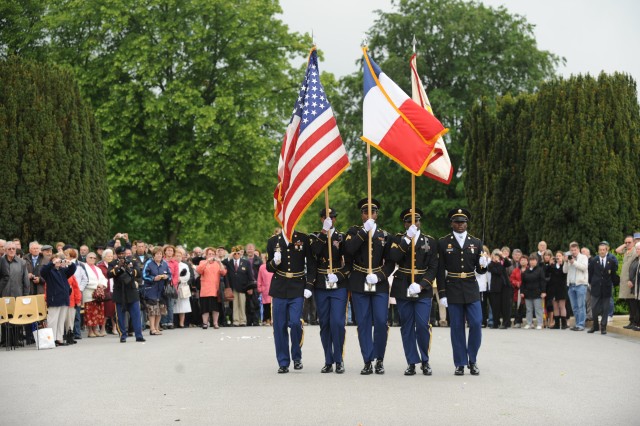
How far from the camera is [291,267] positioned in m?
14.9

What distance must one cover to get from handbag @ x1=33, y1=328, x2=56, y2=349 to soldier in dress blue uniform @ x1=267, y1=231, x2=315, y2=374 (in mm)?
6831

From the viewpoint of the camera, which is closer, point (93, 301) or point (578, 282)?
point (93, 301)

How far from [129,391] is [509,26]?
4047 centimetres

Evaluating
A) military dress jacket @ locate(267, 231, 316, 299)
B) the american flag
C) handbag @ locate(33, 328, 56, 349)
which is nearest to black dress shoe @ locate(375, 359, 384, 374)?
military dress jacket @ locate(267, 231, 316, 299)

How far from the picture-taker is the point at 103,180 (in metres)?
34.8

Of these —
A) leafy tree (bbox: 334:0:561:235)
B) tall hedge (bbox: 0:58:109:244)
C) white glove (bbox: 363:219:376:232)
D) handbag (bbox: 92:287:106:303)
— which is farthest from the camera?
leafy tree (bbox: 334:0:561:235)

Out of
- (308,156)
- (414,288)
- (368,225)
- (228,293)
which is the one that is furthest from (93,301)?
(414,288)

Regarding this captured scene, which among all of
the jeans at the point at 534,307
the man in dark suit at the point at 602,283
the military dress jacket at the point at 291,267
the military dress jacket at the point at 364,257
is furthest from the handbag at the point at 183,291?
the military dress jacket at the point at 364,257

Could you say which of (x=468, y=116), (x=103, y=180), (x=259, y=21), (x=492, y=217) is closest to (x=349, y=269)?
(x=103, y=180)

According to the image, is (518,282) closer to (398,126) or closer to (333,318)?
(398,126)

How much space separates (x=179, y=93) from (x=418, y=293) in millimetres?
28262

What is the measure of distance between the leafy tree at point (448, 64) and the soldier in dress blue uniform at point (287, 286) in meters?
33.9

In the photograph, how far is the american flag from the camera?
50.0ft

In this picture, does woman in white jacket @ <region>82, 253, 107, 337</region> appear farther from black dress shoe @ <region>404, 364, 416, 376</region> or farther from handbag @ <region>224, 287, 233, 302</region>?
black dress shoe @ <region>404, 364, 416, 376</region>
